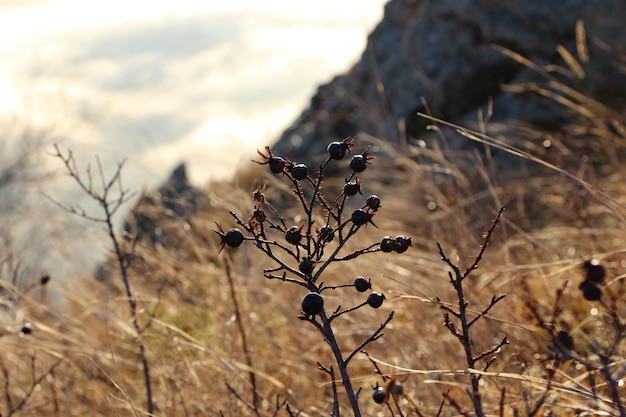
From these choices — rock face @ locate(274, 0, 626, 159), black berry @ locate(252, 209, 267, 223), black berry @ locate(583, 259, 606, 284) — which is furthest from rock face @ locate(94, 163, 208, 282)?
rock face @ locate(274, 0, 626, 159)

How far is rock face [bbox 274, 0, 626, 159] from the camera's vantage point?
8.47 meters

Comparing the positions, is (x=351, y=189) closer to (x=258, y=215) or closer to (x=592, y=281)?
(x=258, y=215)

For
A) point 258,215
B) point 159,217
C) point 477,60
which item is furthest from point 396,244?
point 477,60

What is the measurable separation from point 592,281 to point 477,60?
30.0 feet

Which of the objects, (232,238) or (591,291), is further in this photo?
(232,238)

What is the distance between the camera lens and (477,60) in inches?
397

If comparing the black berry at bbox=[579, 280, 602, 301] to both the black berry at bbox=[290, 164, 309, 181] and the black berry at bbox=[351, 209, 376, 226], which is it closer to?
the black berry at bbox=[351, 209, 376, 226]

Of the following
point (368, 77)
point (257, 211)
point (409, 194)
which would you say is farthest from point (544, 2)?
point (257, 211)

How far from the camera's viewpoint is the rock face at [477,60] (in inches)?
333

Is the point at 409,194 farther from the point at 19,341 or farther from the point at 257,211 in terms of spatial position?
the point at 257,211

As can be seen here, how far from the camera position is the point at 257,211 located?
1444 mm

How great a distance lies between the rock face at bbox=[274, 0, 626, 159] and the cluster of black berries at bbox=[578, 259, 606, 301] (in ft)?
22.1

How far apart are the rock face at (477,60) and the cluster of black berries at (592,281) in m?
6.73

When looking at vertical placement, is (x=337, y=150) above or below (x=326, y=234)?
above
